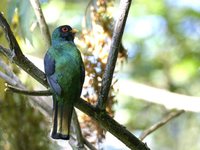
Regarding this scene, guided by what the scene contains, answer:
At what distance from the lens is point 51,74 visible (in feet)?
6.75

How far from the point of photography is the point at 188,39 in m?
5.28

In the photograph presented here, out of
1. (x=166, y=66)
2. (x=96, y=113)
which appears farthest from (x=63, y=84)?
(x=166, y=66)

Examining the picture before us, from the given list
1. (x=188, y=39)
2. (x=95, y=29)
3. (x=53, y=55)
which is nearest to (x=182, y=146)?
(x=188, y=39)

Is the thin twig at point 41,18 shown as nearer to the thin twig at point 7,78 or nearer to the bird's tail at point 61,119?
the thin twig at point 7,78

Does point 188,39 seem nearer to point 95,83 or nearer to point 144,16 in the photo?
point 144,16

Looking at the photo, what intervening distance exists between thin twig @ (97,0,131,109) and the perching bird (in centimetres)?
9

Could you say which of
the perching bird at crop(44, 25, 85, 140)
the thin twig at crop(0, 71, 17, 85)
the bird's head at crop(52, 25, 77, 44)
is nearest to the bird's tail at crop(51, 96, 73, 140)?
the perching bird at crop(44, 25, 85, 140)

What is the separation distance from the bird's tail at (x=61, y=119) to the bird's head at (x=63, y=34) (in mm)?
428

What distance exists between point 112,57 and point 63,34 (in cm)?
44

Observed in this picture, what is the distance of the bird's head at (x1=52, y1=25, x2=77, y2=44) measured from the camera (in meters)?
2.43

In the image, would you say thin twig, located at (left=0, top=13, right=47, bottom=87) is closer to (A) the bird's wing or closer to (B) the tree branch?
(B) the tree branch

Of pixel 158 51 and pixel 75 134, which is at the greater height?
pixel 75 134

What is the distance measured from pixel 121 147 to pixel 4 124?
69 centimetres

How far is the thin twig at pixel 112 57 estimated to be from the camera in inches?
80.5
